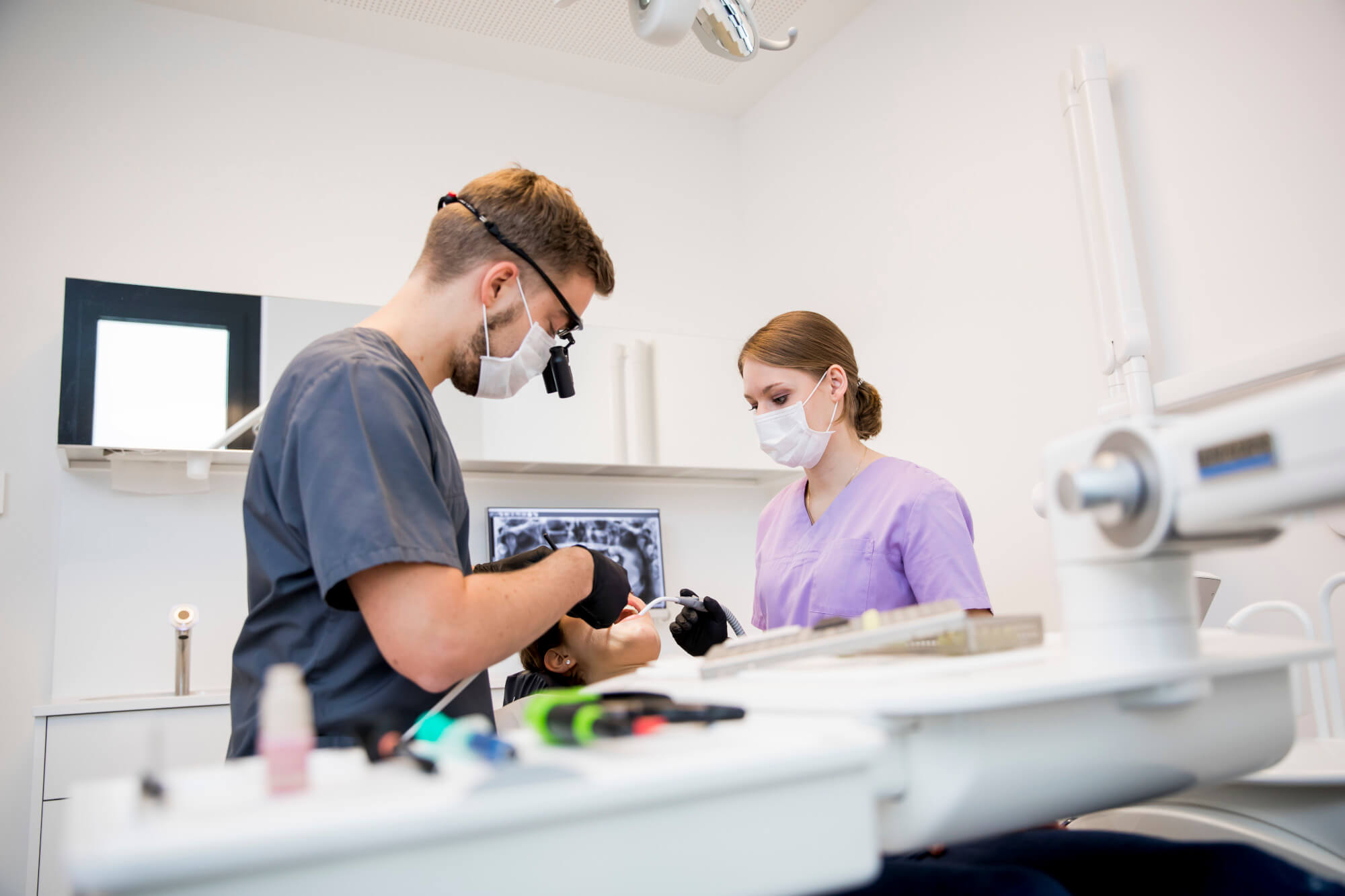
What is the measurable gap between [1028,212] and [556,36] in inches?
69.1

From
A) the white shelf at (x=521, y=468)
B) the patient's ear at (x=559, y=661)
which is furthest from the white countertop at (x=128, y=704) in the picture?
the patient's ear at (x=559, y=661)

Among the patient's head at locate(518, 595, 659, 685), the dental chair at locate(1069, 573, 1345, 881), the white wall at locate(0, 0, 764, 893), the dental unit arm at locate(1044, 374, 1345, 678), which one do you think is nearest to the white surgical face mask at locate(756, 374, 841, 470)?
the patient's head at locate(518, 595, 659, 685)

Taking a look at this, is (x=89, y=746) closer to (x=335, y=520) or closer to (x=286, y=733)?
(x=335, y=520)

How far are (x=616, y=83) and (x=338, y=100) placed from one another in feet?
3.44

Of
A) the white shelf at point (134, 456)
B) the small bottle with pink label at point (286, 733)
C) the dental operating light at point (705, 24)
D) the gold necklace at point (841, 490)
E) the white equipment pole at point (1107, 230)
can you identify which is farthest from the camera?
the white shelf at point (134, 456)

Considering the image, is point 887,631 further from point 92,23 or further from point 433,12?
point 92,23

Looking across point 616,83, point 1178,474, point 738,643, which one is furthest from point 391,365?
point 616,83

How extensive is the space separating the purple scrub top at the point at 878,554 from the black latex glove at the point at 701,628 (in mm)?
130

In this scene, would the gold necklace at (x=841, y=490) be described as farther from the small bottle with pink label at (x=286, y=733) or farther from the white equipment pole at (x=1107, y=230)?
the small bottle with pink label at (x=286, y=733)

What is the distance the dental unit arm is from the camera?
1.66 feet

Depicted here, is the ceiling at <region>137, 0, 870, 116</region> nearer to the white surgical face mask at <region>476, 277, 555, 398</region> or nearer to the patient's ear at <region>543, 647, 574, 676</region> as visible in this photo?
the white surgical face mask at <region>476, 277, 555, 398</region>

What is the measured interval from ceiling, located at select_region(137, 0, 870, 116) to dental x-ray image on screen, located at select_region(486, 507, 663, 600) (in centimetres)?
157

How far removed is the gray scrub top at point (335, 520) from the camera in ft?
2.97

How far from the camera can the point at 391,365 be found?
1.03m
